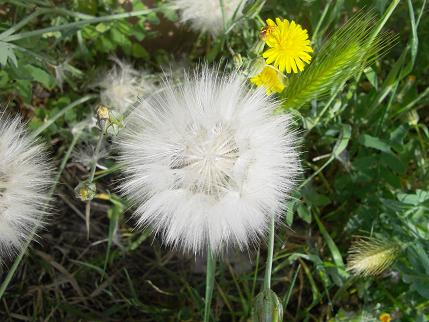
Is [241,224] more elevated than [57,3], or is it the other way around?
[57,3]

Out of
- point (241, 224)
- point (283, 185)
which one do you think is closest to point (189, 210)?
point (241, 224)

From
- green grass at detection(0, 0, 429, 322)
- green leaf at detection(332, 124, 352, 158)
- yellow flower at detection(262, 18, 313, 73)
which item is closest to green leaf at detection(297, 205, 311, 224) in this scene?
green grass at detection(0, 0, 429, 322)

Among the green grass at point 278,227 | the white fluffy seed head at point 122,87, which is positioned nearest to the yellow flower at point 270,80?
the green grass at point 278,227

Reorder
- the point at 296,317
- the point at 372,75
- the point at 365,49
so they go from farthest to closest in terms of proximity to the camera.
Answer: the point at 296,317 < the point at 372,75 < the point at 365,49

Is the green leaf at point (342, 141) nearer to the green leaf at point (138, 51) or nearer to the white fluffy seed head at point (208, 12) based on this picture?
the white fluffy seed head at point (208, 12)

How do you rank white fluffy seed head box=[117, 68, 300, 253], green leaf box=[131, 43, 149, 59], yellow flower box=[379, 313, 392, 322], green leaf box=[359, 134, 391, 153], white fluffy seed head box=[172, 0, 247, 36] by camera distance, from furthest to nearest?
green leaf box=[131, 43, 149, 59], white fluffy seed head box=[172, 0, 247, 36], green leaf box=[359, 134, 391, 153], yellow flower box=[379, 313, 392, 322], white fluffy seed head box=[117, 68, 300, 253]

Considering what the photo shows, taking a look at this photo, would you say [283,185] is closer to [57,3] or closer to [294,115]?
[294,115]

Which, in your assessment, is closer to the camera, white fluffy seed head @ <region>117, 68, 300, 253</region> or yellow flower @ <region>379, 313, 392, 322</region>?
white fluffy seed head @ <region>117, 68, 300, 253</region>

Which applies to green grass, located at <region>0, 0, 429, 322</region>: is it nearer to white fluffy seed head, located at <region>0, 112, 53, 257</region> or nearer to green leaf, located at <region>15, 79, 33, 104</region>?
green leaf, located at <region>15, 79, 33, 104</region>
